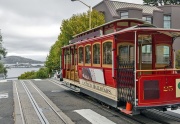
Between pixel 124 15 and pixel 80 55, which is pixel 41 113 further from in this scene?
pixel 124 15

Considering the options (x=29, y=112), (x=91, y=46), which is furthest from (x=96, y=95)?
(x=29, y=112)

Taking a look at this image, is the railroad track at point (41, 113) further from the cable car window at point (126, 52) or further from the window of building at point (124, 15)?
the window of building at point (124, 15)

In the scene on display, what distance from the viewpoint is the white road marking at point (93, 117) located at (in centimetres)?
955

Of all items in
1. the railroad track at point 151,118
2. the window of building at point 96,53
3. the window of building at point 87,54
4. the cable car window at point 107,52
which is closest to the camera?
the railroad track at point 151,118

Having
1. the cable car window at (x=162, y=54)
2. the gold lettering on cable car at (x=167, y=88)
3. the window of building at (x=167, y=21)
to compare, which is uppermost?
the window of building at (x=167, y=21)

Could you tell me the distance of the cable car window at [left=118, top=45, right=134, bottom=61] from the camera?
1054cm

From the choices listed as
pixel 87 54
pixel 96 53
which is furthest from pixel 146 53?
pixel 87 54

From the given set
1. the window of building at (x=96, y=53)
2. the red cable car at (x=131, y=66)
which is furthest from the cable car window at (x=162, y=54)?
the window of building at (x=96, y=53)

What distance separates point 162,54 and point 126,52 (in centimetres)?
168

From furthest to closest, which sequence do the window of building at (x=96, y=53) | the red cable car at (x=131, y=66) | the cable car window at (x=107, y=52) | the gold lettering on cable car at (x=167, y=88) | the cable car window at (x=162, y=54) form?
the window of building at (x=96, y=53) < the cable car window at (x=162, y=54) < the cable car window at (x=107, y=52) < the gold lettering on cable car at (x=167, y=88) < the red cable car at (x=131, y=66)

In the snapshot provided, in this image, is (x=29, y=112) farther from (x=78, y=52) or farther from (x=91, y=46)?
(x=78, y=52)

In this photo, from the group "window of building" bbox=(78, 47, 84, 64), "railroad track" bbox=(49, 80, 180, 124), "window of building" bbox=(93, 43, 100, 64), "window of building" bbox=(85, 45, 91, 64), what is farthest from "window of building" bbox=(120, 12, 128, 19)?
"railroad track" bbox=(49, 80, 180, 124)

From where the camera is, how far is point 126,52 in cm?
1078

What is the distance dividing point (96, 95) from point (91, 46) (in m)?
2.41
